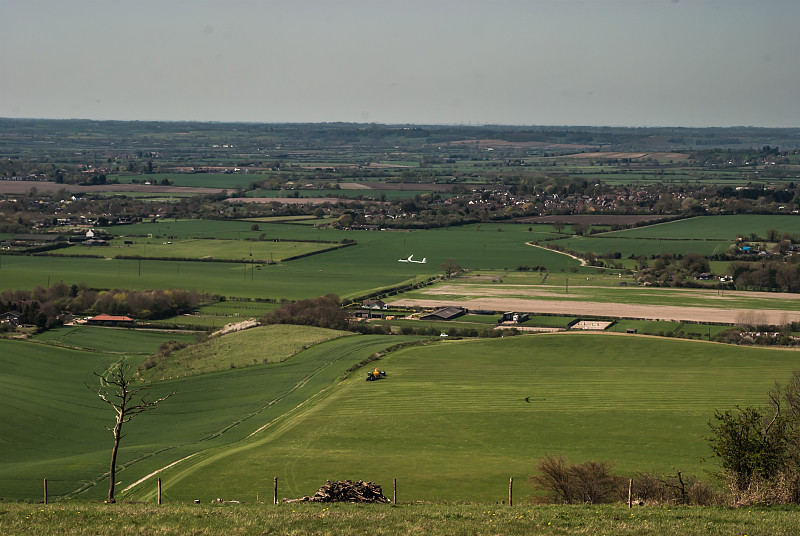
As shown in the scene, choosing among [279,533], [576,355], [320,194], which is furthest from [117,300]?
[320,194]

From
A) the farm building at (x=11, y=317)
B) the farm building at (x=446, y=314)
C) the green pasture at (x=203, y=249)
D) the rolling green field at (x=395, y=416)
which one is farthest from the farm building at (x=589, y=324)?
the green pasture at (x=203, y=249)

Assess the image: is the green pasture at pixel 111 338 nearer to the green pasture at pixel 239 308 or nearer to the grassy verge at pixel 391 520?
the green pasture at pixel 239 308

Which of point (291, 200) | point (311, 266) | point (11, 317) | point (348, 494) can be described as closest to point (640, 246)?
point (311, 266)

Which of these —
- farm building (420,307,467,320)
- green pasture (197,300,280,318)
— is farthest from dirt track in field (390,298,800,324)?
green pasture (197,300,280,318)

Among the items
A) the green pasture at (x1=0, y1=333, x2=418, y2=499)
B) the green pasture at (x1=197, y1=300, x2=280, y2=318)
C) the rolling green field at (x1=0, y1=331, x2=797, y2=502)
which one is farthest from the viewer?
the green pasture at (x1=197, y1=300, x2=280, y2=318)

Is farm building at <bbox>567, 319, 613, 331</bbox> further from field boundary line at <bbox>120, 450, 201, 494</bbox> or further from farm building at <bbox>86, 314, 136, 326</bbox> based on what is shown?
field boundary line at <bbox>120, 450, 201, 494</bbox>

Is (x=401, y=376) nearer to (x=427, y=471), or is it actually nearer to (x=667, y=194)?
(x=427, y=471)
